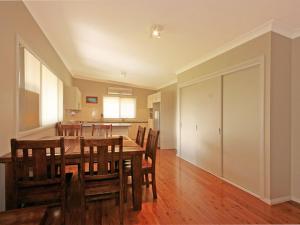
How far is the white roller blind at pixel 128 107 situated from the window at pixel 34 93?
13.7 feet

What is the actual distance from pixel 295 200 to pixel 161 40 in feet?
10.7

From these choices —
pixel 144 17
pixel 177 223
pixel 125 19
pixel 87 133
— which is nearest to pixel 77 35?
pixel 125 19

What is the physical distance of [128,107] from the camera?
26.7ft

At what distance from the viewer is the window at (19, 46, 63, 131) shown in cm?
233

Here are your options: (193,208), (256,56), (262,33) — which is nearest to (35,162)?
(193,208)

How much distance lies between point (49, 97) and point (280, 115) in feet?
13.6

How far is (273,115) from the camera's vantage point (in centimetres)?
243

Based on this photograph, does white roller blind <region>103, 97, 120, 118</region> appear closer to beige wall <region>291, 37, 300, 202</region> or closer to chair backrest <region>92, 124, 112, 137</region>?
chair backrest <region>92, 124, 112, 137</region>

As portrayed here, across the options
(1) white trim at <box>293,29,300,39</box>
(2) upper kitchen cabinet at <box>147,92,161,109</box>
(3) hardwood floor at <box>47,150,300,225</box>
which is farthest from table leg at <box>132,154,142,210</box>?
(2) upper kitchen cabinet at <box>147,92,161,109</box>

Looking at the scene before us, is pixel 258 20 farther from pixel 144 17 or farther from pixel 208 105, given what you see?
pixel 208 105

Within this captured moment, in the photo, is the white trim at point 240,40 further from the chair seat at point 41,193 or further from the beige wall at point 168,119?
the chair seat at point 41,193

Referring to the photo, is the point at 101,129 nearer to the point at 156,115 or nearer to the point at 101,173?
the point at 101,173

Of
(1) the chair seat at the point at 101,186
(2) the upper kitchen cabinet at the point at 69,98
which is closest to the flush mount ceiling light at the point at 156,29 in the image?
(1) the chair seat at the point at 101,186

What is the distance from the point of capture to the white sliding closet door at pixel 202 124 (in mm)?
3480
